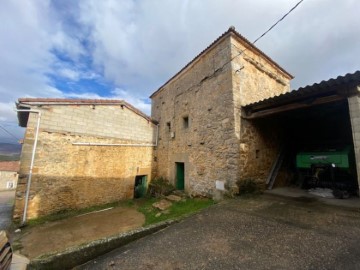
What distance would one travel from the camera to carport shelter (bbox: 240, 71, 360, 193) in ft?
14.1

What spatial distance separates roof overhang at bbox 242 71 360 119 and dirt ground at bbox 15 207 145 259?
228 inches

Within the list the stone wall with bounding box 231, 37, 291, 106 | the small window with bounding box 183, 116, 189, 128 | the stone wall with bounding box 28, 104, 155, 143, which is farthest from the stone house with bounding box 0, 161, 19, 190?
the stone wall with bounding box 231, 37, 291, 106

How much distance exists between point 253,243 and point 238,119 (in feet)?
13.6

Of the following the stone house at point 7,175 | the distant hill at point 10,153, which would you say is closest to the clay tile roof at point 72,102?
the stone house at point 7,175

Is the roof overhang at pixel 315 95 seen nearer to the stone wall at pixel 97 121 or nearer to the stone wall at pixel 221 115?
the stone wall at pixel 221 115

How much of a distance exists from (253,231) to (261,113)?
395 cm

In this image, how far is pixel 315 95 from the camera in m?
4.81

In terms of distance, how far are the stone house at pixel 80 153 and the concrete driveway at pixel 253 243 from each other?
5.69 metres

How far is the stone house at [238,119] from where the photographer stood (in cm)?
618

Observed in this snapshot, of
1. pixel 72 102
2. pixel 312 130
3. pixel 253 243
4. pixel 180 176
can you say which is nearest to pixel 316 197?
pixel 312 130

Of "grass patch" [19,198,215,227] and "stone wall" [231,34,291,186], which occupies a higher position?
"stone wall" [231,34,291,186]

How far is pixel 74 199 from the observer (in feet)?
25.9

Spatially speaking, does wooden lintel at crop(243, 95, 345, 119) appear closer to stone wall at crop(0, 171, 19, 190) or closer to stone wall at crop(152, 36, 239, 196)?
stone wall at crop(152, 36, 239, 196)

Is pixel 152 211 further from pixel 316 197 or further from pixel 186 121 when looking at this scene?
pixel 316 197
